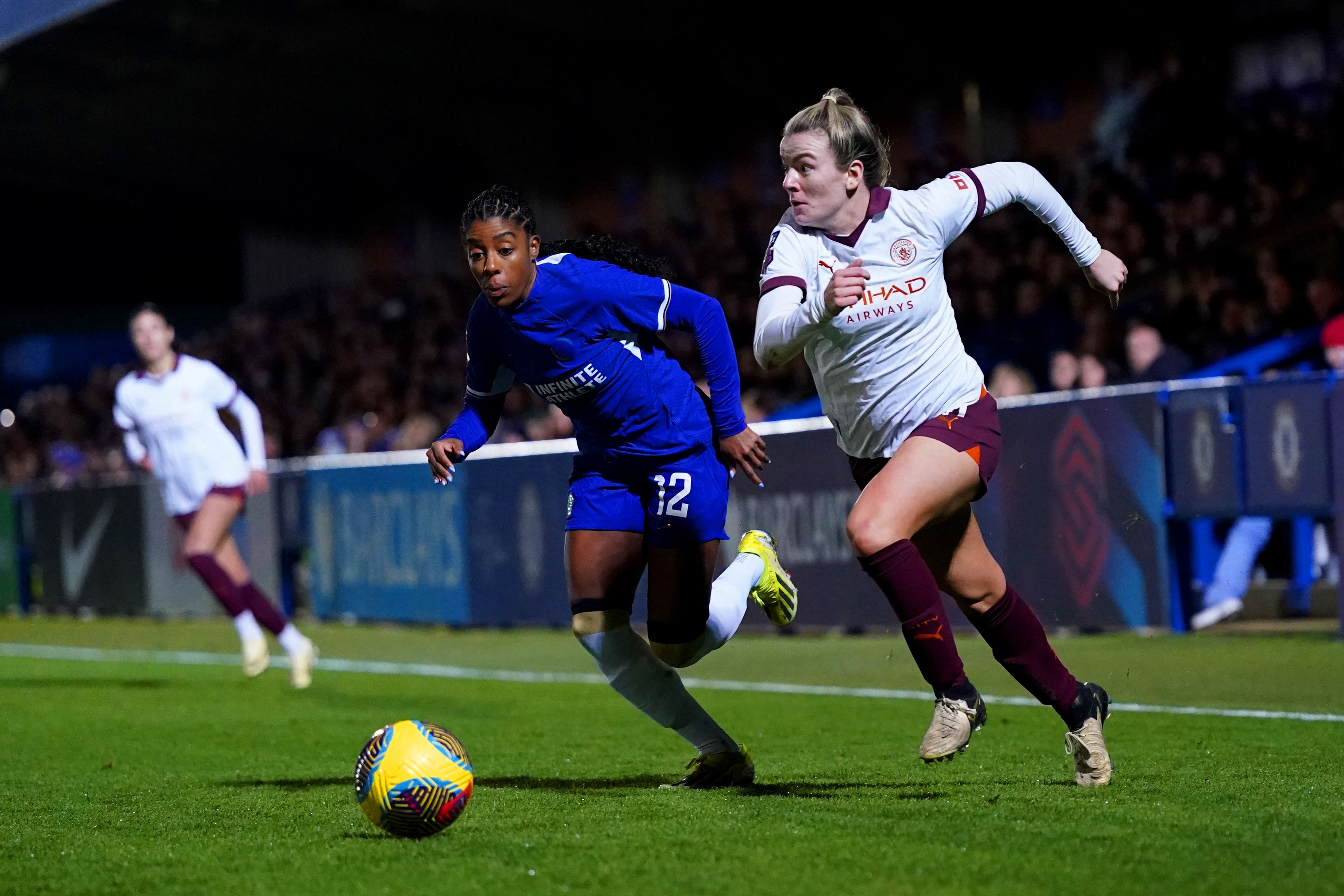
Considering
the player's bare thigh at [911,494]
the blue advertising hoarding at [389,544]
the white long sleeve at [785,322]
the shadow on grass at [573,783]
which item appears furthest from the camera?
the blue advertising hoarding at [389,544]

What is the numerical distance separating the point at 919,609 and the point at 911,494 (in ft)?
1.16

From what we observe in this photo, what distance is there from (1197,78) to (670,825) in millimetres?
13672

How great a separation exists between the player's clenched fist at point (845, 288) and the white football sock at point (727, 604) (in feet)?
5.19

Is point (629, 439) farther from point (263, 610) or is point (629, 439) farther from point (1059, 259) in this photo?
point (1059, 259)

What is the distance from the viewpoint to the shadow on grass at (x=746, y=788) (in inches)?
227

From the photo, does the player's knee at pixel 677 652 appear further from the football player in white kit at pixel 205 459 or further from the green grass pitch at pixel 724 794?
the football player in white kit at pixel 205 459

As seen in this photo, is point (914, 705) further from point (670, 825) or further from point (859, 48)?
point (859, 48)

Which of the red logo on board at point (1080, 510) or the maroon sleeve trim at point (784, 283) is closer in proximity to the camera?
the maroon sleeve trim at point (784, 283)

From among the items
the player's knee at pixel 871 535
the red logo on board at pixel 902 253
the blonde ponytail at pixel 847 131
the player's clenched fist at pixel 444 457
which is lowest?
the player's knee at pixel 871 535

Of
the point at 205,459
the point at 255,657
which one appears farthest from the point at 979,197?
the point at 205,459

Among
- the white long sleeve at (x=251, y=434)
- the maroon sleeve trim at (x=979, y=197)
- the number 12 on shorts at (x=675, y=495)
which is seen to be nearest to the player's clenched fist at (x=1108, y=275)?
the maroon sleeve trim at (x=979, y=197)

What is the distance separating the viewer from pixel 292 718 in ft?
30.6

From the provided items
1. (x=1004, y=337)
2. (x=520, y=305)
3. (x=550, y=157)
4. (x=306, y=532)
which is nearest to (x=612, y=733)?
(x=520, y=305)

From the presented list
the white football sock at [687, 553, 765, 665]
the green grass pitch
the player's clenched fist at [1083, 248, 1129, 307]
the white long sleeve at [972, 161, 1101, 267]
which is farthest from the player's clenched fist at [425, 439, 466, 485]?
the player's clenched fist at [1083, 248, 1129, 307]
